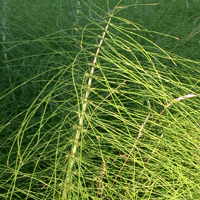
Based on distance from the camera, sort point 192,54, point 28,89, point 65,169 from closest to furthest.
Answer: point 65,169 < point 28,89 < point 192,54

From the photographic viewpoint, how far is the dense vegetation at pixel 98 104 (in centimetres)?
94

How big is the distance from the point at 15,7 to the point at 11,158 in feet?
4.16

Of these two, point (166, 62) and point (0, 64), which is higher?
point (166, 62)

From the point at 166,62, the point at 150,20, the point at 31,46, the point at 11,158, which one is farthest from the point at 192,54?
the point at 11,158

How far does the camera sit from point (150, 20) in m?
2.29

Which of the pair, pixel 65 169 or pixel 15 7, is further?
pixel 15 7

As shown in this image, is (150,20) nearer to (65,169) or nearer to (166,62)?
(166,62)

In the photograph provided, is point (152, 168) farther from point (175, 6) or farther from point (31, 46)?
point (175, 6)

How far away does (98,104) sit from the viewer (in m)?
1.37

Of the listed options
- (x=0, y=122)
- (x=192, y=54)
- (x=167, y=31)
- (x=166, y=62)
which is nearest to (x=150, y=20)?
(x=167, y=31)

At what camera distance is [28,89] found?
1537 millimetres

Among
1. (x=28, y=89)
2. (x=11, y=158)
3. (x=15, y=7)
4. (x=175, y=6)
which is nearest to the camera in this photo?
(x=11, y=158)

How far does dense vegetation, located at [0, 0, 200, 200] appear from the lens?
3.07 feet

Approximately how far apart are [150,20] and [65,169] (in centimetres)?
154
